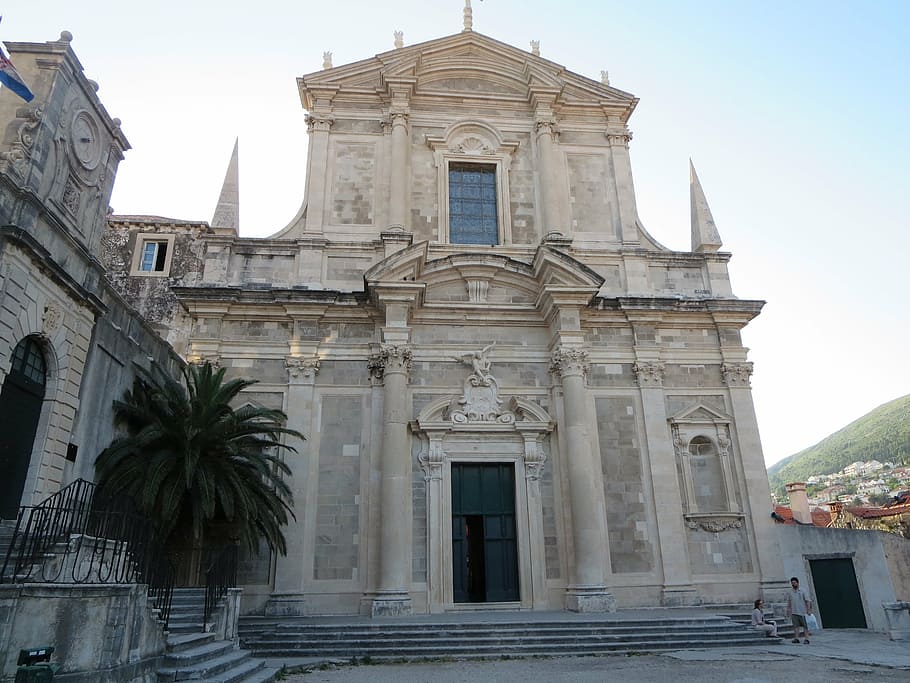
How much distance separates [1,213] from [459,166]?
1155 centimetres

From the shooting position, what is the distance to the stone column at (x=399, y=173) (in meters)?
16.3

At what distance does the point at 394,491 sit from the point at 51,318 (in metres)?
7.04

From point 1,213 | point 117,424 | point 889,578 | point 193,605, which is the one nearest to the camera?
point 1,213

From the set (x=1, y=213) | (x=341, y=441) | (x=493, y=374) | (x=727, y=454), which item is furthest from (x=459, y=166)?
(x=1, y=213)

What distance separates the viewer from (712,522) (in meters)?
14.7

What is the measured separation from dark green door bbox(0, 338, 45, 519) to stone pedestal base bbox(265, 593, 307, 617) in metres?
5.51

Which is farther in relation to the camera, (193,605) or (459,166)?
(459,166)

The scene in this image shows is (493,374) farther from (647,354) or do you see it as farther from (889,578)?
(889,578)

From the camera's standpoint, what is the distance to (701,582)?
14242mm

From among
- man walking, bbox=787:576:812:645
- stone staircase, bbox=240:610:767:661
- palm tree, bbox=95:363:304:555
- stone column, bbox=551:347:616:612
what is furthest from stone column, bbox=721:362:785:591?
palm tree, bbox=95:363:304:555

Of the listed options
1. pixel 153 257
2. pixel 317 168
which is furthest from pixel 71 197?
pixel 153 257

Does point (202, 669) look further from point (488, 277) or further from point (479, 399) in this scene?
point (488, 277)

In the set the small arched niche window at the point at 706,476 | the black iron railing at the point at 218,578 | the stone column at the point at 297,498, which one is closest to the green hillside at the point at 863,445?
the small arched niche window at the point at 706,476

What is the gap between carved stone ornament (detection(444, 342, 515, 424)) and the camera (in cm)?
1496
